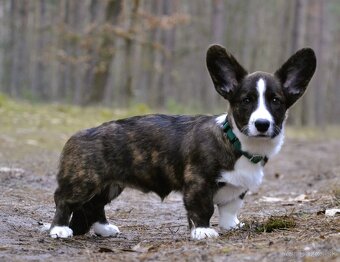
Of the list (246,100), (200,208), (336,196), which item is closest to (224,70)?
(246,100)

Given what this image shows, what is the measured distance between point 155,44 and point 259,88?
67.0 ft

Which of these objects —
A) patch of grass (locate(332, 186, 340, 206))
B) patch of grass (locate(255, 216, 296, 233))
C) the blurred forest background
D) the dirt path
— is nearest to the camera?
the dirt path

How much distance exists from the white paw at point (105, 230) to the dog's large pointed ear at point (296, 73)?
7.40 feet

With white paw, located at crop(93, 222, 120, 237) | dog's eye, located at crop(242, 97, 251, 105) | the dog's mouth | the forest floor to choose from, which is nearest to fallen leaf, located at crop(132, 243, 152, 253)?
the forest floor

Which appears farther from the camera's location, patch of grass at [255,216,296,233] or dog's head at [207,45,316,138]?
patch of grass at [255,216,296,233]

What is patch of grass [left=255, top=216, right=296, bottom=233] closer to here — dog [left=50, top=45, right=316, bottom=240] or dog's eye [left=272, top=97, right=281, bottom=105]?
dog [left=50, top=45, right=316, bottom=240]

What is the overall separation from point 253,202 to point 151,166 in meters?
3.24

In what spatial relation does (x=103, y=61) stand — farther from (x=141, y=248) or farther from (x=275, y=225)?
(x=141, y=248)

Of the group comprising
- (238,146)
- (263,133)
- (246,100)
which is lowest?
(238,146)

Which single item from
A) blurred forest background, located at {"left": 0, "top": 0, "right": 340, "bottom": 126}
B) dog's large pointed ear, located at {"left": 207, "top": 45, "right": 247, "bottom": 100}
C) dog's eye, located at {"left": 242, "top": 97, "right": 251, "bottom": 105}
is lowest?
blurred forest background, located at {"left": 0, "top": 0, "right": 340, "bottom": 126}

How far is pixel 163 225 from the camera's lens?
7707 millimetres

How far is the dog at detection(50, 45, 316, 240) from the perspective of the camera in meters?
6.21

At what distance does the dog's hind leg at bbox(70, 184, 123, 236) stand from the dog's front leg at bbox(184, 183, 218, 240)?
1.00 m

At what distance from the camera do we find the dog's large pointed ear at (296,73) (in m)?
6.48
